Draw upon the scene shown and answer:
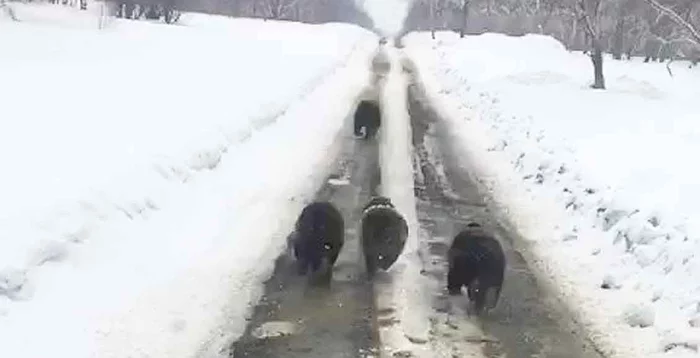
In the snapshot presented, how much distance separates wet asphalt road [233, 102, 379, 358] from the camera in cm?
709

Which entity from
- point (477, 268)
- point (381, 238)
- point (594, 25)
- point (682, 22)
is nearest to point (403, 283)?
point (381, 238)

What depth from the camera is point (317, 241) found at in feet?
29.4

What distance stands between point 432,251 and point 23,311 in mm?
4404

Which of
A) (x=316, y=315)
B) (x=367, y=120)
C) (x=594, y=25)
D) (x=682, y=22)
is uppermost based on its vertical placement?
(x=682, y=22)

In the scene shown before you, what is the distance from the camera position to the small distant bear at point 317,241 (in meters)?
8.96

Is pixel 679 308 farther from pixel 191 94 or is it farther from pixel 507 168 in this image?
pixel 191 94

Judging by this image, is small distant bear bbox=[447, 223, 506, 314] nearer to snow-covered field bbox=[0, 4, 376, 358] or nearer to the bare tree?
snow-covered field bbox=[0, 4, 376, 358]

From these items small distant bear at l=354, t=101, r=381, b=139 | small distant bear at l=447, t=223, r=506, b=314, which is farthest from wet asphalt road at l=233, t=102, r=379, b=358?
small distant bear at l=354, t=101, r=381, b=139

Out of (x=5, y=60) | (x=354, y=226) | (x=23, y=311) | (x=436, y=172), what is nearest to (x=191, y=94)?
(x=5, y=60)

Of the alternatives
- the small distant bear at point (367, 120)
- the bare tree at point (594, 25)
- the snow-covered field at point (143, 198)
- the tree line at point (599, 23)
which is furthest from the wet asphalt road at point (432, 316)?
the bare tree at point (594, 25)

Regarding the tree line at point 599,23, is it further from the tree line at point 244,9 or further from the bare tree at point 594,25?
the tree line at point 244,9

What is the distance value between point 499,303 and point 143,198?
15.7 feet

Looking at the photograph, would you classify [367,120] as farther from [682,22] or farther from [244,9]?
[244,9]

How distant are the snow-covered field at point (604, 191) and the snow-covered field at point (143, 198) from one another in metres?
2.92
